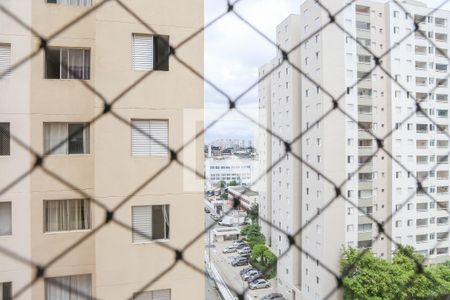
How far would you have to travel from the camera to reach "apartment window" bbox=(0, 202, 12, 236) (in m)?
1.63

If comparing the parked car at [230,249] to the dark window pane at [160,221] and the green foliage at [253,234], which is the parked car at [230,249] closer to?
the green foliage at [253,234]

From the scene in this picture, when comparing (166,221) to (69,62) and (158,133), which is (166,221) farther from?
(69,62)

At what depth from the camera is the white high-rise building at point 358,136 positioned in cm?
520

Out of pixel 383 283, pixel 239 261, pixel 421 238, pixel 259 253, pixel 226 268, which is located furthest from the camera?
pixel 259 253

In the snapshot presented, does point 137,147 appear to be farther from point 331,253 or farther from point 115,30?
point 331,253

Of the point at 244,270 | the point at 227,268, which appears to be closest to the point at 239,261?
the point at 227,268

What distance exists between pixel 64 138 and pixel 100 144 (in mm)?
202

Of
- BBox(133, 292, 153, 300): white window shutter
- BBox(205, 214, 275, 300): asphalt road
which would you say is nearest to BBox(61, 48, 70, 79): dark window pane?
BBox(133, 292, 153, 300): white window shutter

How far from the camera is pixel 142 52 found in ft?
5.42

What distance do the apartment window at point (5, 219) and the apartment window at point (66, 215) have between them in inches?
5.9

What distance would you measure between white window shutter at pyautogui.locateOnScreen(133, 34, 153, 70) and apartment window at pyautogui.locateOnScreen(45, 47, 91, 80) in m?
0.26

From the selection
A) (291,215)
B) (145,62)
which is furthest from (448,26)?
(145,62)

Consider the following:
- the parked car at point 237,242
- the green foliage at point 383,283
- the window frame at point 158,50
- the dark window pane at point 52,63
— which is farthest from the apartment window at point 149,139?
the parked car at point 237,242

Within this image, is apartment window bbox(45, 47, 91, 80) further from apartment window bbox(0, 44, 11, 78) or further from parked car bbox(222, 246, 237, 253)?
parked car bbox(222, 246, 237, 253)
